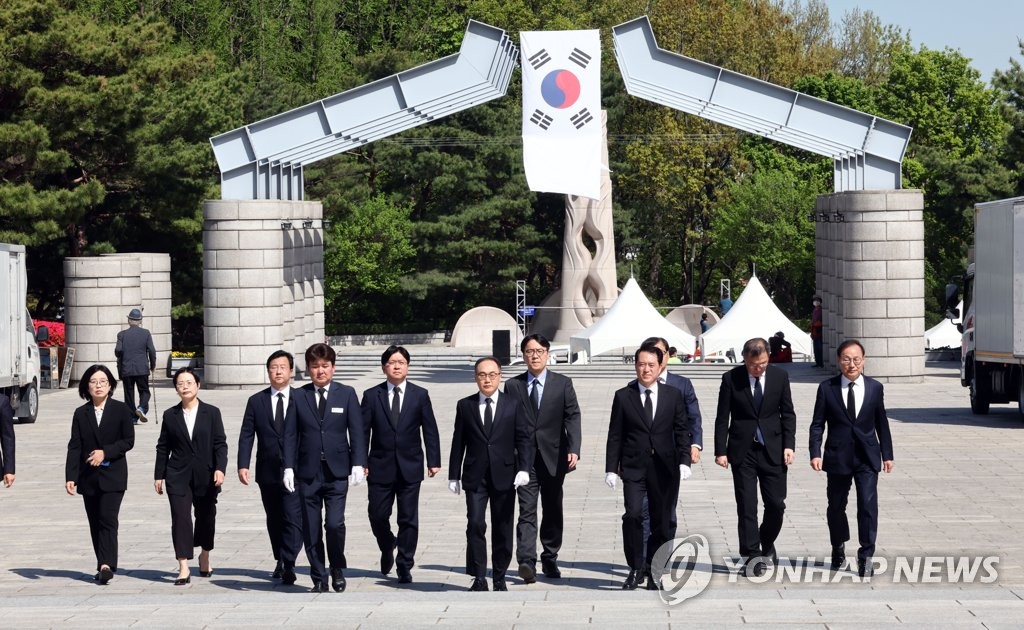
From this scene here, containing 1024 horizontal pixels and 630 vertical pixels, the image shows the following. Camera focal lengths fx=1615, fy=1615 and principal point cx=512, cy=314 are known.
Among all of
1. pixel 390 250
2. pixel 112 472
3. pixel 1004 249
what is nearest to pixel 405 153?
pixel 390 250

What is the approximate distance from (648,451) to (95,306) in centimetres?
2475

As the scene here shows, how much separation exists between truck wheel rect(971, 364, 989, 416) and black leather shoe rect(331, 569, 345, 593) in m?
15.3

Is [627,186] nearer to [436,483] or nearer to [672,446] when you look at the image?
[436,483]

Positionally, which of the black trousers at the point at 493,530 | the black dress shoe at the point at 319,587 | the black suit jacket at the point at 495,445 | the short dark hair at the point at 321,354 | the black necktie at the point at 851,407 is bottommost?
the black dress shoe at the point at 319,587

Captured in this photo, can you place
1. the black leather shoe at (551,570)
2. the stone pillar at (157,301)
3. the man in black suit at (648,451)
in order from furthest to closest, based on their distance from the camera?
the stone pillar at (157,301)
the black leather shoe at (551,570)
the man in black suit at (648,451)

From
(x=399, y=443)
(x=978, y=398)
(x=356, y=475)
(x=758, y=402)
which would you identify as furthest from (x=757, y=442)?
(x=978, y=398)

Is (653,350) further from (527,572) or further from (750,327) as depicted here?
(750,327)

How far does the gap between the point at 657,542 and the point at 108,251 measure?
3308 centimetres

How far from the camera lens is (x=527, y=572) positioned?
35.4ft

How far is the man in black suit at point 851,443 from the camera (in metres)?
11.0

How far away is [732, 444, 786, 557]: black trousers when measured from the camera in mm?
11133

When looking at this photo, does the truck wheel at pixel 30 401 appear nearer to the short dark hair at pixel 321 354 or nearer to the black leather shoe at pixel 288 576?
the black leather shoe at pixel 288 576

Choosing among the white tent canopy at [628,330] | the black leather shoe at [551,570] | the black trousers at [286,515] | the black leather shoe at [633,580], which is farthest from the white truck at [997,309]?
the white tent canopy at [628,330]

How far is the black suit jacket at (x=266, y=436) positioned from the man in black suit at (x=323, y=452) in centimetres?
8
